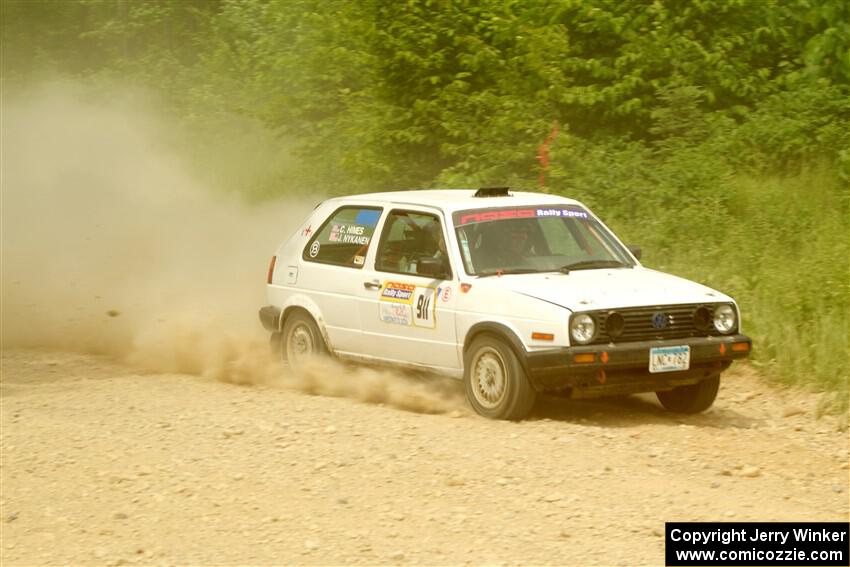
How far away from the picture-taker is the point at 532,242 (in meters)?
10.7

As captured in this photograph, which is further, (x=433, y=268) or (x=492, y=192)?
(x=492, y=192)

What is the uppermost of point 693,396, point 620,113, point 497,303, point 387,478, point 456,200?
point 620,113

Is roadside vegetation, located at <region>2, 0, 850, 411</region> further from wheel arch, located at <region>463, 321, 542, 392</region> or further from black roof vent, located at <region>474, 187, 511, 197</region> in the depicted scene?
wheel arch, located at <region>463, 321, 542, 392</region>

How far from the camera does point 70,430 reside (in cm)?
986

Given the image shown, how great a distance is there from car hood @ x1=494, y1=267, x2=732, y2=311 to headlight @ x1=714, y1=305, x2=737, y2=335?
0.24 feet

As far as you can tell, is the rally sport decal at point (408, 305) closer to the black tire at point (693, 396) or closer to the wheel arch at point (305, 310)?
the wheel arch at point (305, 310)

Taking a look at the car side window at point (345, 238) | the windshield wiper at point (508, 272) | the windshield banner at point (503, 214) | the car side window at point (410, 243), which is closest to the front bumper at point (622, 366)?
the windshield wiper at point (508, 272)

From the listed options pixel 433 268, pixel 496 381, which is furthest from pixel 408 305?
pixel 496 381

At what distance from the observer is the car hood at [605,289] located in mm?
9617

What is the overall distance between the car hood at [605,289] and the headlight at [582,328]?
0.06 m

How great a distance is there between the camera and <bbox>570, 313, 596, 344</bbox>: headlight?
9430mm

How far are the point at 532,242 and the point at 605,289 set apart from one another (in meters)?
1.00

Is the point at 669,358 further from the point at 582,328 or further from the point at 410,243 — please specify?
the point at 410,243

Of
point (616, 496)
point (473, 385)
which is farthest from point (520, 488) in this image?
point (473, 385)
